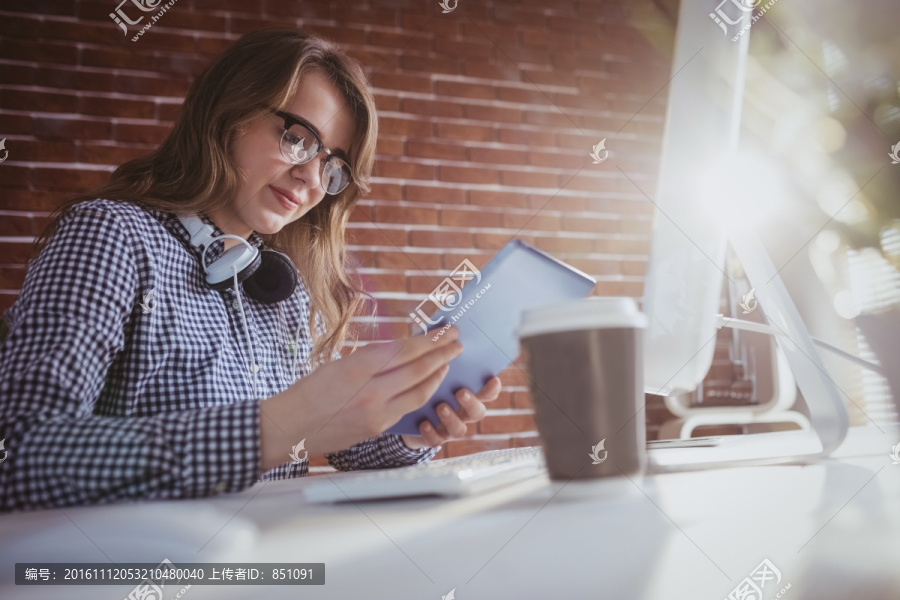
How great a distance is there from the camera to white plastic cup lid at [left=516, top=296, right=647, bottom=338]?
0.42 meters

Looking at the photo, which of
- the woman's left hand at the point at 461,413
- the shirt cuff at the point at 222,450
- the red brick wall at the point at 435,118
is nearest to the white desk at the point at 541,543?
the shirt cuff at the point at 222,450

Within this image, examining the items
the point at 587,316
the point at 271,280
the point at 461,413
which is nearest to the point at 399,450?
the point at 461,413

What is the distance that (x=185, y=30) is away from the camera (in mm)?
2430

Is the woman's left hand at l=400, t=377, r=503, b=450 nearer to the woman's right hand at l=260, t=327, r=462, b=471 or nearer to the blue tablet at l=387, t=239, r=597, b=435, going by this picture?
the blue tablet at l=387, t=239, r=597, b=435

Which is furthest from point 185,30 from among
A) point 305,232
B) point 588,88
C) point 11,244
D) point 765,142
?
point 765,142

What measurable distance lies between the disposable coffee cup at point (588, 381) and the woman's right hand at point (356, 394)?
0.55 feet

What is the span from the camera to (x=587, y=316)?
42cm

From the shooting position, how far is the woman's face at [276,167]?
121cm

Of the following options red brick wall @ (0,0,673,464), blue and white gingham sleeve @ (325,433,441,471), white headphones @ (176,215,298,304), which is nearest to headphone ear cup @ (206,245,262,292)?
white headphones @ (176,215,298,304)

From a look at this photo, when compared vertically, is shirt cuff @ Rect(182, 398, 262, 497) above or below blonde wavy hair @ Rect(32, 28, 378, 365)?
below

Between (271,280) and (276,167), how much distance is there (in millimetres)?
212

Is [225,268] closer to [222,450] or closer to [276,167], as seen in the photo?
[276,167]

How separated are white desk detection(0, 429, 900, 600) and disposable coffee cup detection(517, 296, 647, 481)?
0.02m

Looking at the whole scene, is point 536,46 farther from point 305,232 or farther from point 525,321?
point 525,321
